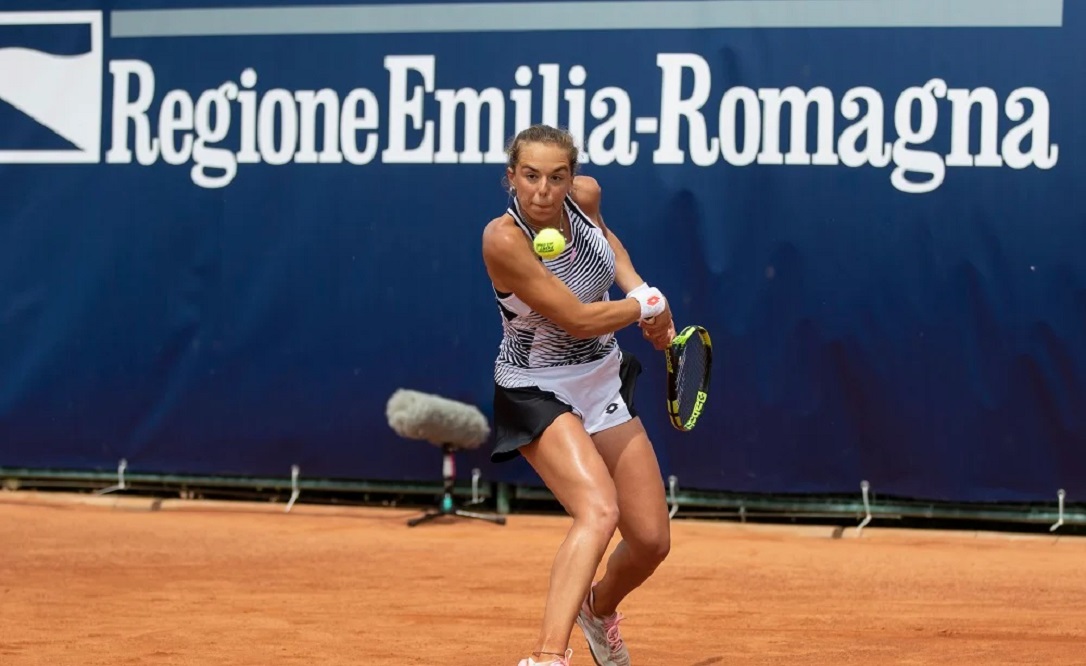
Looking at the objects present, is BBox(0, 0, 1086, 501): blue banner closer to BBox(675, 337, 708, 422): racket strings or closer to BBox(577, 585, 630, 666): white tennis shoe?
BBox(675, 337, 708, 422): racket strings

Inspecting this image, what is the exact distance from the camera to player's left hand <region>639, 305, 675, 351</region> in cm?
413

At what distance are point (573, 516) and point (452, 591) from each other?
7.64 feet

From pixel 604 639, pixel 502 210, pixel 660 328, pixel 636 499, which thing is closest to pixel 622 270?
pixel 660 328

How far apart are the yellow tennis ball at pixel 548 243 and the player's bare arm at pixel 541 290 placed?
0.11 ft

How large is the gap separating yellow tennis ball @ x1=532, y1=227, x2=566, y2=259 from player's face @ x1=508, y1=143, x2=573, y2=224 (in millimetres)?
95

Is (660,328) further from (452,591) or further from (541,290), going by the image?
(452,591)

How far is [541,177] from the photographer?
157 inches

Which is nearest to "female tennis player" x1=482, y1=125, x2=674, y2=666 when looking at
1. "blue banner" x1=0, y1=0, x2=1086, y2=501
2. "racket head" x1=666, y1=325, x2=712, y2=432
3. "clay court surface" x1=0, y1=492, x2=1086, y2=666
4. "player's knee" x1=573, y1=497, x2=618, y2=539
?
"player's knee" x1=573, y1=497, x2=618, y2=539

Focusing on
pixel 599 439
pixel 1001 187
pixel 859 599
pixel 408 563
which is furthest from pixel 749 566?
pixel 599 439

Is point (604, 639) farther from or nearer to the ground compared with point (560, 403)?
nearer to the ground

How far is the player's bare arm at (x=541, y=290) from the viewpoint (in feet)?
13.0

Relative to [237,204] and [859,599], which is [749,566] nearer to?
[859,599]

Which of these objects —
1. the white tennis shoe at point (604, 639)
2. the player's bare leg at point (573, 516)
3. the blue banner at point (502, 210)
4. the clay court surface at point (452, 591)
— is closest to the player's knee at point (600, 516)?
the player's bare leg at point (573, 516)

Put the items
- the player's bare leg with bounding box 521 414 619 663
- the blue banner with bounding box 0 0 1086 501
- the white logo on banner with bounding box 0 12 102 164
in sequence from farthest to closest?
1. the white logo on banner with bounding box 0 12 102 164
2. the blue banner with bounding box 0 0 1086 501
3. the player's bare leg with bounding box 521 414 619 663
